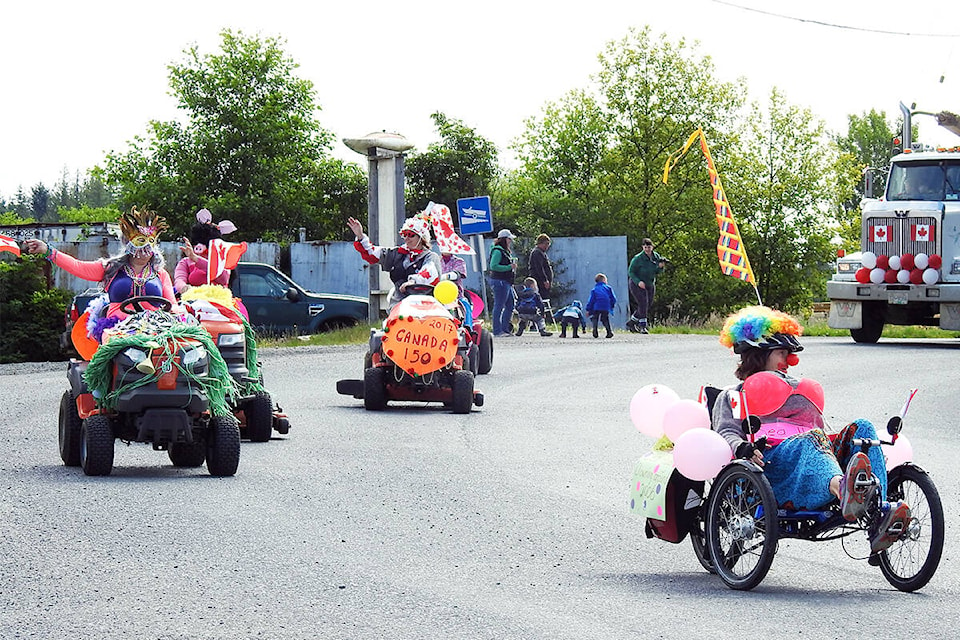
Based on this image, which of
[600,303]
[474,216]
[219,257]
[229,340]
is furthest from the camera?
[474,216]

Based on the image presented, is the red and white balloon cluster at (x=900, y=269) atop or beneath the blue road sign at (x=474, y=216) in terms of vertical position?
beneath

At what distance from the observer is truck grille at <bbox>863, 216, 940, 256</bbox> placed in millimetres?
25031

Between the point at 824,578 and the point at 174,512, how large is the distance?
11.7 feet

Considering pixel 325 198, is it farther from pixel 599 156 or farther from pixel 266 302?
pixel 266 302

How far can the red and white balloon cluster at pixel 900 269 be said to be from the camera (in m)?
24.9

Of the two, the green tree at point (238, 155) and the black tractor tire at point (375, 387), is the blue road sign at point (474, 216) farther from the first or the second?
the green tree at point (238, 155)

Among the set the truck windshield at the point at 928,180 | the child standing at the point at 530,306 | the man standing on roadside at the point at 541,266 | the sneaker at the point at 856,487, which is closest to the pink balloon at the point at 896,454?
the sneaker at the point at 856,487

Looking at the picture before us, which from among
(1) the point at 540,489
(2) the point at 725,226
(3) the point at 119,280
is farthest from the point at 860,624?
(2) the point at 725,226

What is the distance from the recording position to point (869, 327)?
26.1 m

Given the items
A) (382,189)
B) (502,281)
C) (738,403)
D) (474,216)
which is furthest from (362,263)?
(738,403)

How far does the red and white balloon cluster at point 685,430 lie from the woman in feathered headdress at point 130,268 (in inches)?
177

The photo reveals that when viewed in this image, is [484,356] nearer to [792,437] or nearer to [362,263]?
[792,437]

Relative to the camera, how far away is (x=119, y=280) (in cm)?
1088

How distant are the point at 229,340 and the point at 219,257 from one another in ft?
5.52
